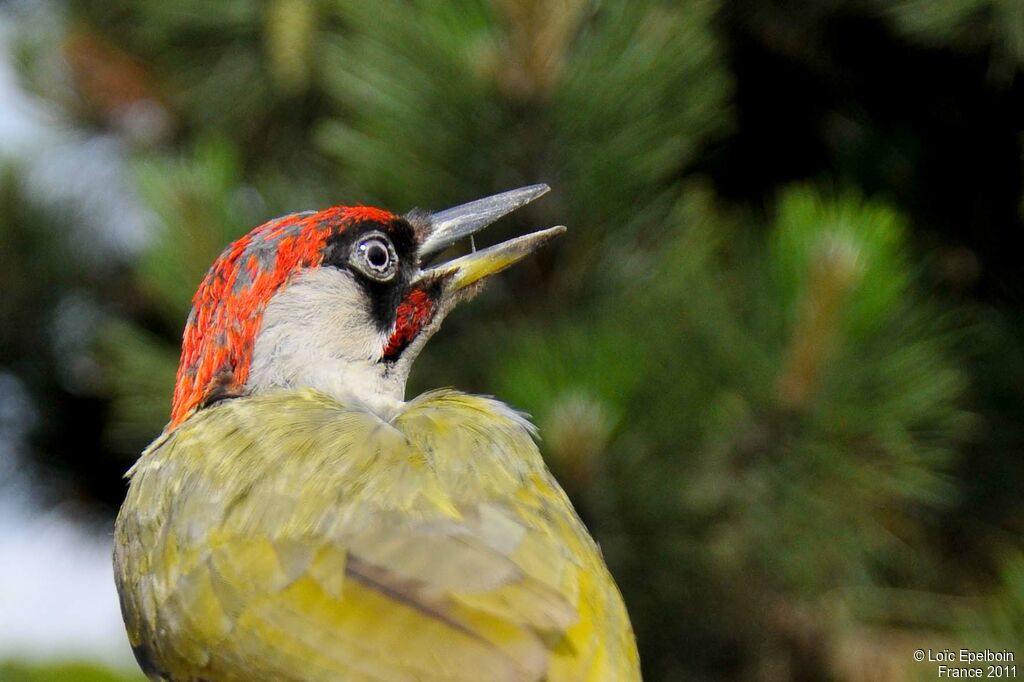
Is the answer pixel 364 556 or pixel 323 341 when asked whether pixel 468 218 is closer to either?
pixel 323 341

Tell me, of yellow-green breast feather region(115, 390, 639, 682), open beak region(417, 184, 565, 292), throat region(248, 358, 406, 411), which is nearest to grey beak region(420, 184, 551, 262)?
open beak region(417, 184, 565, 292)

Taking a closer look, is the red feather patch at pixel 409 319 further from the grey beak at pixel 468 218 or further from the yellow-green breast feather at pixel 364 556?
the yellow-green breast feather at pixel 364 556

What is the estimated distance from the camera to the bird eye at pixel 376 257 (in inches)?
98.2

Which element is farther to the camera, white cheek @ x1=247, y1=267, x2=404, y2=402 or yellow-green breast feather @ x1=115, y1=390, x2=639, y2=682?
white cheek @ x1=247, y1=267, x2=404, y2=402

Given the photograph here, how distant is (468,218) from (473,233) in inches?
1.2

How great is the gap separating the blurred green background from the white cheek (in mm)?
313

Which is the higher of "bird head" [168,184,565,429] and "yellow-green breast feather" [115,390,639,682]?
"bird head" [168,184,565,429]

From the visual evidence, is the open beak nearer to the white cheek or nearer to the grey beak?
the grey beak

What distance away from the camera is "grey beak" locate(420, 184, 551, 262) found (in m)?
2.46

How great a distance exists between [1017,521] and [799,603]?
0.61 m

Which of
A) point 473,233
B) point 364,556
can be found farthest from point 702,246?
point 364,556

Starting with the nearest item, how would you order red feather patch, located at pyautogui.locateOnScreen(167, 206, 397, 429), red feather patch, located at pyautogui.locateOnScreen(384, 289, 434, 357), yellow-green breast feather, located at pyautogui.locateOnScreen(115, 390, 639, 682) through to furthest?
yellow-green breast feather, located at pyautogui.locateOnScreen(115, 390, 639, 682) < red feather patch, located at pyautogui.locateOnScreen(167, 206, 397, 429) < red feather patch, located at pyautogui.locateOnScreen(384, 289, 434, 357)

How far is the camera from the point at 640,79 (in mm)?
2830

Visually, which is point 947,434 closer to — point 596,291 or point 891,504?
point 891,504
